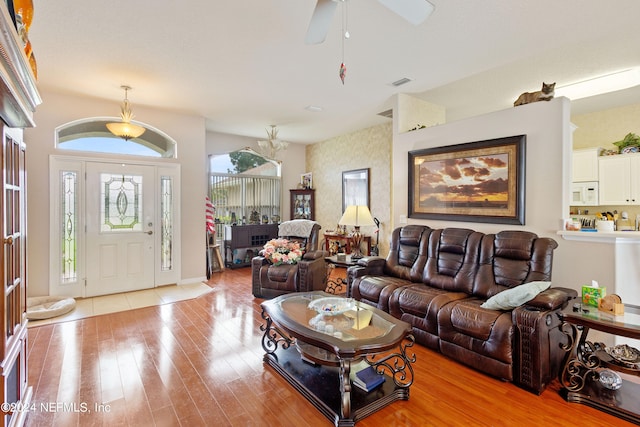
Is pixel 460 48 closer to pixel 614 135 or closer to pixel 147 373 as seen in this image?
pixel 614 135

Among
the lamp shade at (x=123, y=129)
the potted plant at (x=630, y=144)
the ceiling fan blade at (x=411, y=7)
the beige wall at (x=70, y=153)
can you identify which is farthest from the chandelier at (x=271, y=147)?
the potted plant at (x=630, y=144)

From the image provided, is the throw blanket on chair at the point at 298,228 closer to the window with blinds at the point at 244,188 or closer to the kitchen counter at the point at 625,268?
the window with blinds at the point at 244,188

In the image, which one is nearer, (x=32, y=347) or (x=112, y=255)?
(x=32, y=347)

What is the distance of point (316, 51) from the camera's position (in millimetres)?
3082

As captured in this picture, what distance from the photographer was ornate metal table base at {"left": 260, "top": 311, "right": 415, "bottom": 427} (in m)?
1.89

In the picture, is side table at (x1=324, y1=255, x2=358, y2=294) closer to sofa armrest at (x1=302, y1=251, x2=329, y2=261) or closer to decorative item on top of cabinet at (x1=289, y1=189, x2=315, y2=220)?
sofa armrest at (x1=302, y1=251, x2=329, y2=261)

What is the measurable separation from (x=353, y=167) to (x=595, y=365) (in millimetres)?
5060

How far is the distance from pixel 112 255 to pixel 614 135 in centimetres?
816

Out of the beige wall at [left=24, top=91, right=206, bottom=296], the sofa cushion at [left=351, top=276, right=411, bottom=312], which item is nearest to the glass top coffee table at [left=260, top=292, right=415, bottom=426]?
the sofa cushion at [left=351, top=276, right=411, bottom=312]

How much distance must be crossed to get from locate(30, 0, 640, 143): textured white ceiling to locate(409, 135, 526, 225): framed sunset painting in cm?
93

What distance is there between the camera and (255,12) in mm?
2447

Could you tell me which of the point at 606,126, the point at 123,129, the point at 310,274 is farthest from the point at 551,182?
the point at 123,129

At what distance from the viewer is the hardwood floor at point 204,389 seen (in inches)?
76.7

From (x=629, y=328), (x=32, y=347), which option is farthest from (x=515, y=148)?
(x=32, y=347)
